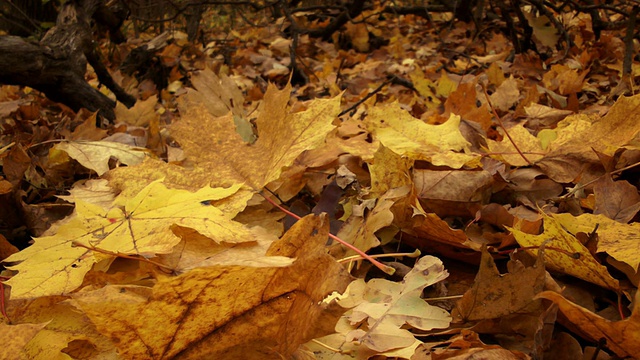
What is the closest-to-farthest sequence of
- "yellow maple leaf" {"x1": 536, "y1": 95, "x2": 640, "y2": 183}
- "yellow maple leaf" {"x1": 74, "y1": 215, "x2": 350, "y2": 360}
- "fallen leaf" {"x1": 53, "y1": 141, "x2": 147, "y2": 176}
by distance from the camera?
"yellow maple leaf" {"x1": 74, "y1": 215, "x2": 350, "y2": 360}
"yellow maple leaf" {"x1": 536, "y1": 95, "x2": 640, "y2": 183}
"fallen leaf" {"x1": 53, "y1": 141, "x2": 147, "y2": 176}

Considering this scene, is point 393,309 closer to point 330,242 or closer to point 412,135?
point 330,242

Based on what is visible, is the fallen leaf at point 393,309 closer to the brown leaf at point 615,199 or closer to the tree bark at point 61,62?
the brown leaf at point 615,199

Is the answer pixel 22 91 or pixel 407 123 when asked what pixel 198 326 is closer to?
pixel 407 123

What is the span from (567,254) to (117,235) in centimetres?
66

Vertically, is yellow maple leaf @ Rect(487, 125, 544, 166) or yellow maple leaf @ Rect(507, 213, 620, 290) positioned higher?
yellow maple leaf @ Rect(507, 213, 620, 290)

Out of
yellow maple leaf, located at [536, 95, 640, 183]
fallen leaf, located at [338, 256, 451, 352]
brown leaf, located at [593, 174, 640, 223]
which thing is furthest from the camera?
yellow maple leaf, located at [536, 95, 640, 183]

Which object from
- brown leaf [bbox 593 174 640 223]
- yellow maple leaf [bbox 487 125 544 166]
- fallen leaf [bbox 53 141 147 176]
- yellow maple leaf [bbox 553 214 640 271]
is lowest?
yellow maple leaf [bbox 487 125 544 166]

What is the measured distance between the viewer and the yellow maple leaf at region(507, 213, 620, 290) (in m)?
0.69

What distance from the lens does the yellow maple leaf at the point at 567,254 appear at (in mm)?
686

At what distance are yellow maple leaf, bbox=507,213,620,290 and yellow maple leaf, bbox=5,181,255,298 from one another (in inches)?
16.4

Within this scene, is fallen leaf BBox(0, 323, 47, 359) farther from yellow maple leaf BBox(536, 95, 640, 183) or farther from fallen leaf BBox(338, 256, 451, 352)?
yellow maple leaf BBox(536, 95, 640, 183)

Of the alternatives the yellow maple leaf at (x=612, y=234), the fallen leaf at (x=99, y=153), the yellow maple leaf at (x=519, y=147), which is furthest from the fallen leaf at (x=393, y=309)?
the fallen leaf at (x=99, y=153)

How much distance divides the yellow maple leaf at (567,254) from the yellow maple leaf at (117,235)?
1.36 feet

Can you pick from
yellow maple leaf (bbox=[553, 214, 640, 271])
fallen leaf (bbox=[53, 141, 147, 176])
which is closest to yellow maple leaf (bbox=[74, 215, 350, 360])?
yellow maple leaf (bbox=[553, 214, 640, 271])
